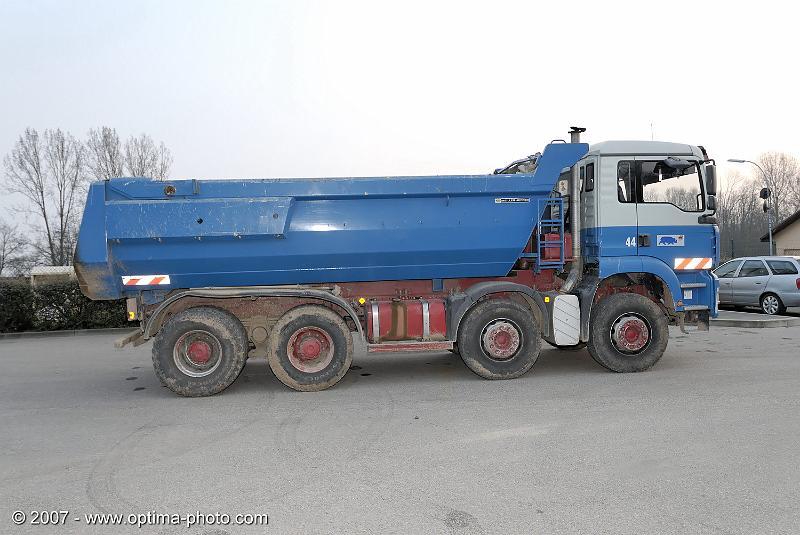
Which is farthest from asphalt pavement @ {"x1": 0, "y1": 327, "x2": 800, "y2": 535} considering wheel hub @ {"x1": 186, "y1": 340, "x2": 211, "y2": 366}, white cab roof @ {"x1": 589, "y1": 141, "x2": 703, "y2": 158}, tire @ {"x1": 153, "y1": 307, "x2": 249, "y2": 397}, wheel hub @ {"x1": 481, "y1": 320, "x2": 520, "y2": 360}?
white cab roof @ {"x1": 589, "y1": 141, "x2": 703, "y2": 158}

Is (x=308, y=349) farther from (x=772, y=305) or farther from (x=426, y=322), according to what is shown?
(x=772, y=305)

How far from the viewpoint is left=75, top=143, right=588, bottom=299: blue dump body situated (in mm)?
7023

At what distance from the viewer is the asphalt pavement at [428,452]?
12.5ft

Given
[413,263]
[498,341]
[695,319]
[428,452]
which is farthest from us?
[695,319]

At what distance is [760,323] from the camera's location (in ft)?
41.8

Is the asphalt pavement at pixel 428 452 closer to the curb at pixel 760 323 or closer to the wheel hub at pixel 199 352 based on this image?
the wheel hub at pixel 199 352

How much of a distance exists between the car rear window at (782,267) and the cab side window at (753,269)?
177 mm

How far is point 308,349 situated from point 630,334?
14.8 feet

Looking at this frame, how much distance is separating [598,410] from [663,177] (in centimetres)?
394

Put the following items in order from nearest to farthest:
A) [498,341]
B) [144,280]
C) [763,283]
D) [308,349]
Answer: [144,280], [308,349], [498,341], [763,283]

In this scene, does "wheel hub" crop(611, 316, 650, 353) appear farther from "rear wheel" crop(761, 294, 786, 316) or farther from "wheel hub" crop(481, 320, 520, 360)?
"rear wheel" crop(761, 294, 786, 316)

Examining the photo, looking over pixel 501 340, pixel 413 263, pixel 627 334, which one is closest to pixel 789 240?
pixel 627 334

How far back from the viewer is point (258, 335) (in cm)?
771

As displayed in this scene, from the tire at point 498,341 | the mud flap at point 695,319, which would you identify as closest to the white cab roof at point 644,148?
the mud flap at point 695,319
